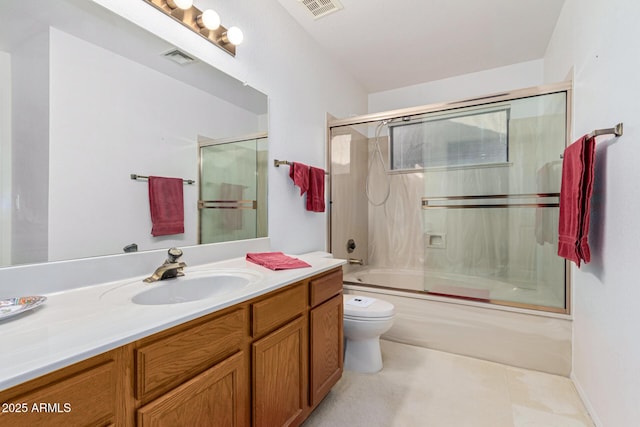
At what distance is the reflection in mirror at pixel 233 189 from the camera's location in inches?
61.9

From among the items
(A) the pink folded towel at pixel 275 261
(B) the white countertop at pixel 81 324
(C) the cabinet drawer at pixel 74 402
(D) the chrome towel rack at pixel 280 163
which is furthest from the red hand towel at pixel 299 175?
(C) the cabinet drawer at pixel 74 402

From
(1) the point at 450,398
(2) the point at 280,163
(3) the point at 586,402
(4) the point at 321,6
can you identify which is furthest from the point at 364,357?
(4) the point at 321,6

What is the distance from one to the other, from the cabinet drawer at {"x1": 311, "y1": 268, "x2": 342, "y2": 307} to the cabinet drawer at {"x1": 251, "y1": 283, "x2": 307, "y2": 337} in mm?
73

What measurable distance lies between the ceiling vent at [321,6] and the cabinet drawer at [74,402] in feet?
7.72

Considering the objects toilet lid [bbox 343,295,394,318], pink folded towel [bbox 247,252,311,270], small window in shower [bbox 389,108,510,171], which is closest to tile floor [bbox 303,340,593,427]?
toilet lid [bbox 343,295,394,318]

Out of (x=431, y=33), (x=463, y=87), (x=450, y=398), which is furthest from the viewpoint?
(x=463, y=87)

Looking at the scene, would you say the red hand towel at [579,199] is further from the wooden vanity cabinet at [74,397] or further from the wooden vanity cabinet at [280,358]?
the wooden vanity cabinet at [74,397]

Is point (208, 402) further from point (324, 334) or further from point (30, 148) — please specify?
point (30, 148)

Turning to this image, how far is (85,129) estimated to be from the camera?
1102mm

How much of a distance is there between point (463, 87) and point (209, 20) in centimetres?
275

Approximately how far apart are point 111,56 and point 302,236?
1.61m

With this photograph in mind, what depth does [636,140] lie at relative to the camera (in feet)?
3.77

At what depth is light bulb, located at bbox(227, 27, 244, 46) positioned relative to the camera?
1.62 metres

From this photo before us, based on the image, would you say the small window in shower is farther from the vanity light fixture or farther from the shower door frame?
the vanity light fixture
